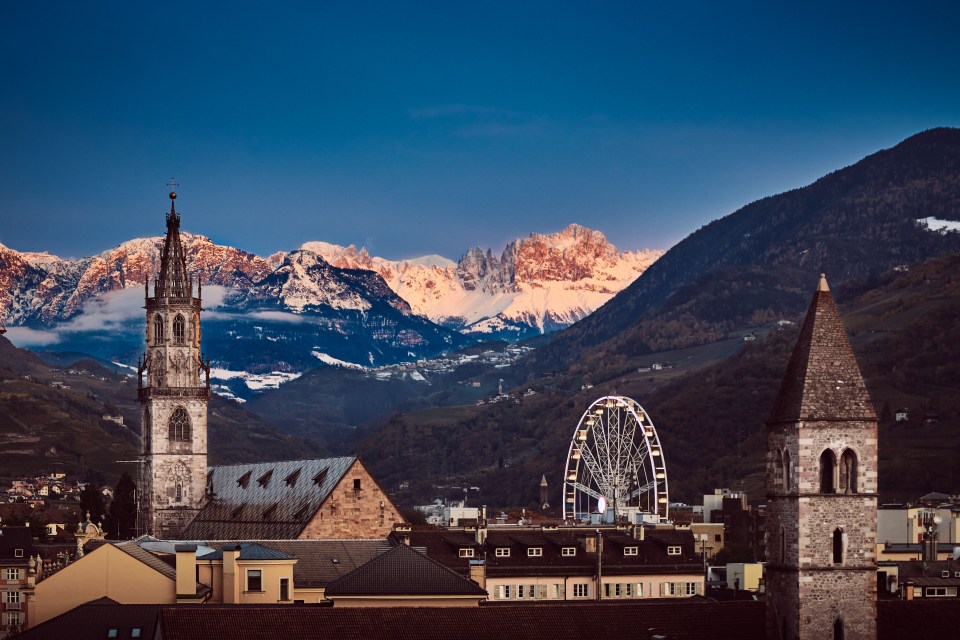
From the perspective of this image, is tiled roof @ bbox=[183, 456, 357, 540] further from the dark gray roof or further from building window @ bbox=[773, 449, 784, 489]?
building window @ bbox=[773, 449, 784, 489]

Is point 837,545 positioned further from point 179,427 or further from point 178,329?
point 178,329

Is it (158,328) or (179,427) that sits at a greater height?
(158,328)

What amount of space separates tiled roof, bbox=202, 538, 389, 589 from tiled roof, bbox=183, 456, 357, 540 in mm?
16792

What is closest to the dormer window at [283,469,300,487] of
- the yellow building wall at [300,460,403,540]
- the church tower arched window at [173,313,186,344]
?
the yellow building wall at [300,460,403,540]

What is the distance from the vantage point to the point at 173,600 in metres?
93.5

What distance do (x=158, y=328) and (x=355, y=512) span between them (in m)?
43.1

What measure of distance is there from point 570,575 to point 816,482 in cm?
5572

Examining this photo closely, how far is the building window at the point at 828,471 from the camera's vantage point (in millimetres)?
75875

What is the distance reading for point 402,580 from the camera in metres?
85.5

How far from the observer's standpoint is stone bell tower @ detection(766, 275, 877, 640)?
7494 centimetres

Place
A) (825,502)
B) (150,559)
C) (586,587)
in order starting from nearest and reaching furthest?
(825,502) → (150,559) → (586,587)

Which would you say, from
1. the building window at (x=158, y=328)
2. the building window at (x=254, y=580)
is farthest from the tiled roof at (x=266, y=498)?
the building window at (x=254, y=580)

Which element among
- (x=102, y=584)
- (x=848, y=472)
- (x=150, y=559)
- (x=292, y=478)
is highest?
(x=848, y=472)

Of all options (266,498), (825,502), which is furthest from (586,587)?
(825,502)
